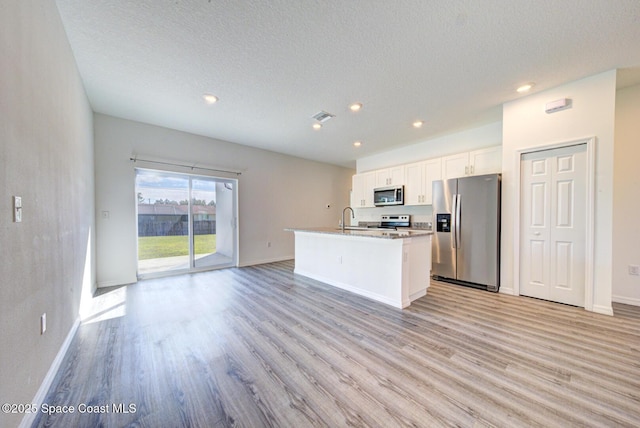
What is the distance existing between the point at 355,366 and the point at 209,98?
364 cm

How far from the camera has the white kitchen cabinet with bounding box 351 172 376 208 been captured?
5.96m

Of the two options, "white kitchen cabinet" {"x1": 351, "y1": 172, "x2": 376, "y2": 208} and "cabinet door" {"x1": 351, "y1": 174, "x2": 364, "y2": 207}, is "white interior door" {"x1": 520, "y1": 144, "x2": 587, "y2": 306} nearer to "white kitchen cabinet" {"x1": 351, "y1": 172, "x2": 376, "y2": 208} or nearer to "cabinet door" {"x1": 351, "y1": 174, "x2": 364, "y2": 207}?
"white kitchen cabinet" {"x1": 351, "y1": 172, "x2": 376, "y2": 208}

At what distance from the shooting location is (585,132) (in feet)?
9.12

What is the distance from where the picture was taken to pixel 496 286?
11.3 feet

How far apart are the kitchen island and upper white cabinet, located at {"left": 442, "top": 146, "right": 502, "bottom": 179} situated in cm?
177

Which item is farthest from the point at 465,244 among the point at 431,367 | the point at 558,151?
the point at 431,367

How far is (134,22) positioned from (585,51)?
4.24 meters

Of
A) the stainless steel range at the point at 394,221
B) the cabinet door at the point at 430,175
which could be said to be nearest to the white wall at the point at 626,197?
the cabinet door at the point at 430,175

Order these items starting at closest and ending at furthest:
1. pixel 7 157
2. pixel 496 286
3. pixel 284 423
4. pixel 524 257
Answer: pixel 7 157, pixel 284 423, pixel 524 257, pixel 496 286

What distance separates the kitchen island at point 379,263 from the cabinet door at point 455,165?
1.75m

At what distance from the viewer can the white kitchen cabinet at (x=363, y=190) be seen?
5961 mm

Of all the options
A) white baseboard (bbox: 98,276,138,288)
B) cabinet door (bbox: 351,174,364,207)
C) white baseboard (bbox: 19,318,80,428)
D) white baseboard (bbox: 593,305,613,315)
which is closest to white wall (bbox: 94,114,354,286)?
white baseboard (bbox: 98,276,138,288)

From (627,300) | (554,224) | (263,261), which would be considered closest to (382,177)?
(554,224)

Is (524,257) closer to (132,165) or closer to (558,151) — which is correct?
(558,151)
